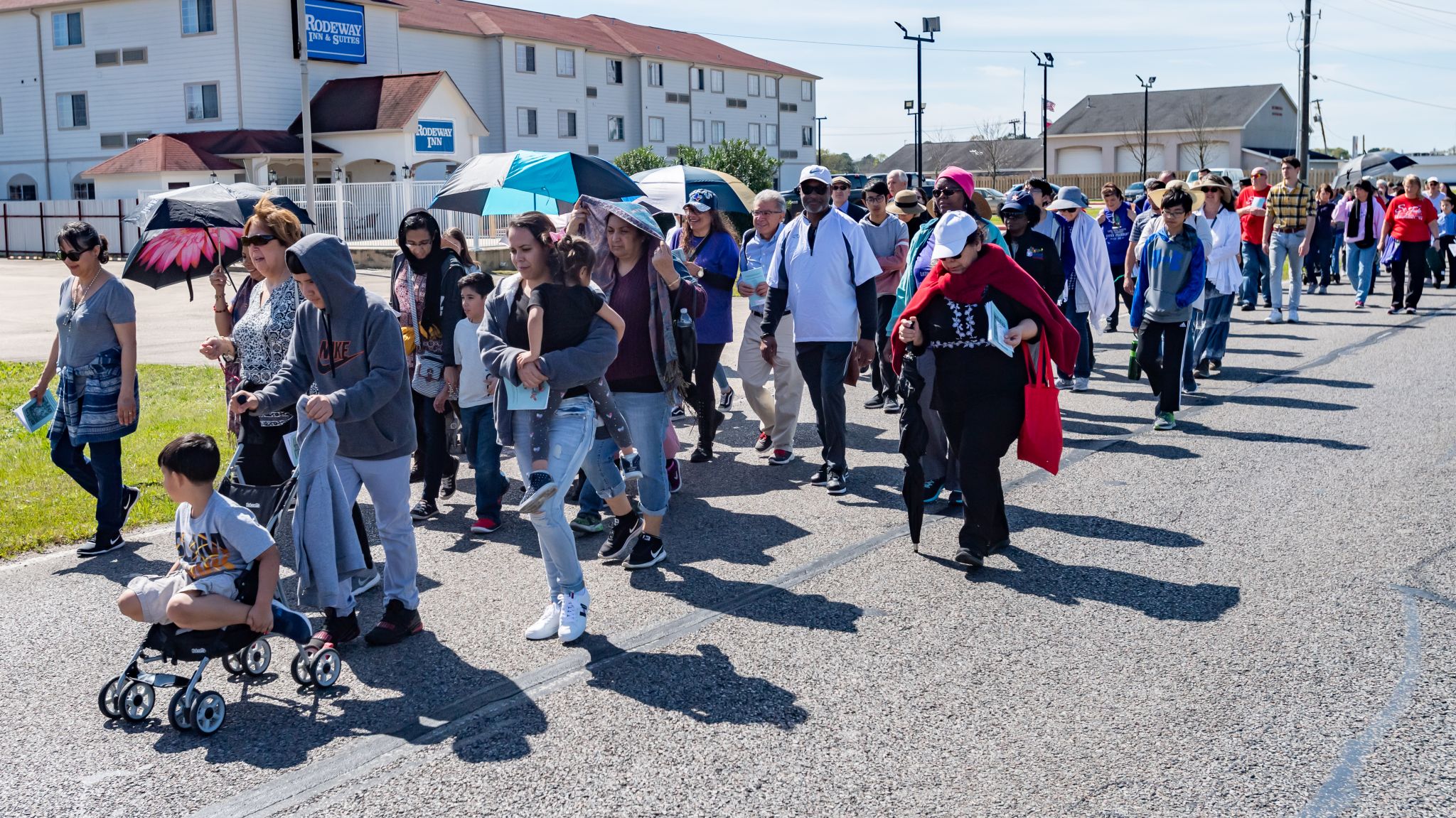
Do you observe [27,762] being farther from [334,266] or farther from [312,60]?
[312,60]

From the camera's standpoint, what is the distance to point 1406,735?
430 cm

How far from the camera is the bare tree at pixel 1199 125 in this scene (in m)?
86.4

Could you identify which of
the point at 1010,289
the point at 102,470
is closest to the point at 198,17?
the point at 102,470

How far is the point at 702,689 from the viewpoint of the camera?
4.86m

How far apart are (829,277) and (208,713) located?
Result: 16.2 ft

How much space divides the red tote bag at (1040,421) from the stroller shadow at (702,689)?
84.6 inches

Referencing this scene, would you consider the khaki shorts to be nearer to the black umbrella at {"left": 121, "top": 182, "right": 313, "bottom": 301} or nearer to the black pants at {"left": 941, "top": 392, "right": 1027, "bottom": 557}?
the black umbrella at {"left": 121, "top": 182, "right": 313, "bottom": 301}

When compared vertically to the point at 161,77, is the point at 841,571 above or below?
below

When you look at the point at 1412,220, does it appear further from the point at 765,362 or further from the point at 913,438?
the point at 913,438

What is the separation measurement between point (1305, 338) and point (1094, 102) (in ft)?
271

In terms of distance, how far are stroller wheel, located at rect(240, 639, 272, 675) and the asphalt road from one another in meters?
0.07

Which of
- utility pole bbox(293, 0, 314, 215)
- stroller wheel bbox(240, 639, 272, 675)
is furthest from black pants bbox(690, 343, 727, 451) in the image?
utility pole bbox(293, 0, 314, 215)

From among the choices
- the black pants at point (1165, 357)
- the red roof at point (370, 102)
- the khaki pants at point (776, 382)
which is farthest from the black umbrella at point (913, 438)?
the red roof at point (370, 102)

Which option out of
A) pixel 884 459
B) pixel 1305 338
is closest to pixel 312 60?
pixel 1305 338
